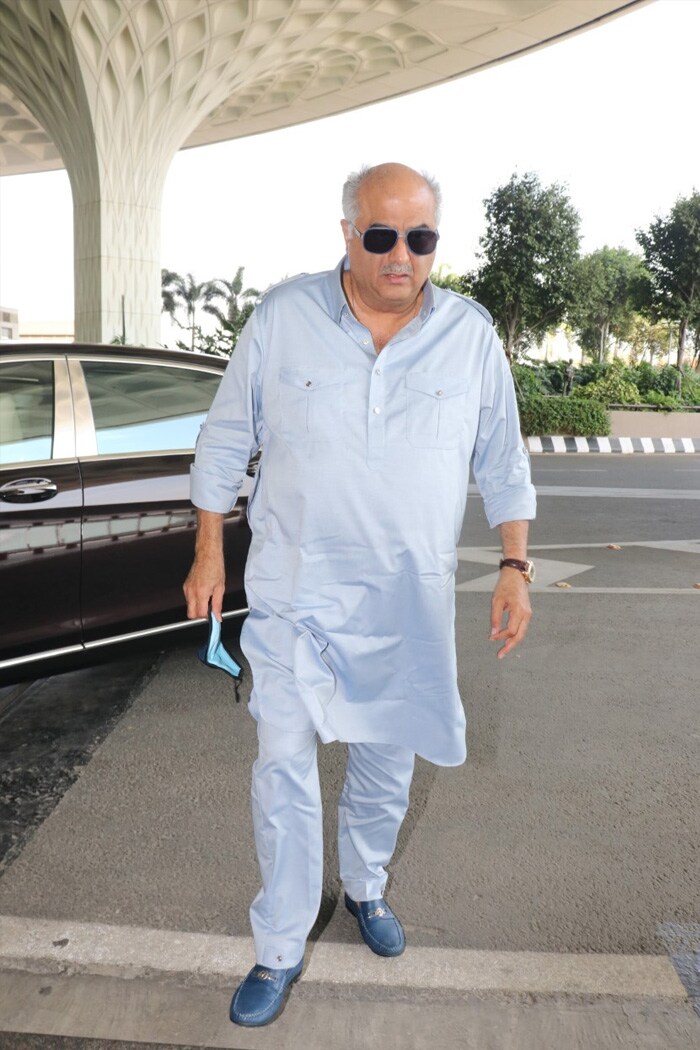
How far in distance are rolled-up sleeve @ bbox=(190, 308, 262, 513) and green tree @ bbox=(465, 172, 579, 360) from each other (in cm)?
2754

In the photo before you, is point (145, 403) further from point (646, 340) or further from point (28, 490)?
point (646, 340)

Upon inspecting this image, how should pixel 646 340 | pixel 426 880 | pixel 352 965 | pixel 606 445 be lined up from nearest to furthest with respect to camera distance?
pixel 352 965, pixel 426 880, pixel 606 445, pixel 646 340

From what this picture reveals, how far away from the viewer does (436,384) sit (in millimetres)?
2328

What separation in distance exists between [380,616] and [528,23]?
27.7 meters

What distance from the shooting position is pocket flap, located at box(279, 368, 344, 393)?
2.29m

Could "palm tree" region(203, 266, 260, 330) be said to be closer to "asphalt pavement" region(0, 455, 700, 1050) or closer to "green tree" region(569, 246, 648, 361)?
"green tree" region(569, 246, 648, 361)

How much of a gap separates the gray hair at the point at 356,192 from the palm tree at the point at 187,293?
59.4 m

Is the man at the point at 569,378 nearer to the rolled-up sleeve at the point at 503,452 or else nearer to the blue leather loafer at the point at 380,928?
the rolled-up sleeve at the point at 503,452

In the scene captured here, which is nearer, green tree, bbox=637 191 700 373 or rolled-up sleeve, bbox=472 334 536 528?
rolled-up sleeve, bbox=472 334 536 528

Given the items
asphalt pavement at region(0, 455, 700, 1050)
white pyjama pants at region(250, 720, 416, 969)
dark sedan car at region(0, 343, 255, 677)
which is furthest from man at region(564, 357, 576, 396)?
white pyjama pants at region(250, 720, 416, 969)

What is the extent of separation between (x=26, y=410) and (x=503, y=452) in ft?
7.76

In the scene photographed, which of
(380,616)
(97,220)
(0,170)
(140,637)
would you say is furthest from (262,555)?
(0,170)

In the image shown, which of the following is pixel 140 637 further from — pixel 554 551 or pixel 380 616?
pixel 554 551

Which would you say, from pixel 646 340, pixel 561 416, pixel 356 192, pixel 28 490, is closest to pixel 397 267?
pixel 356 192
